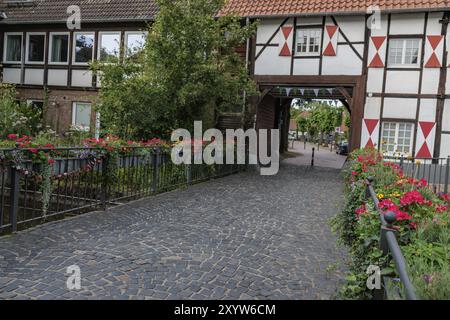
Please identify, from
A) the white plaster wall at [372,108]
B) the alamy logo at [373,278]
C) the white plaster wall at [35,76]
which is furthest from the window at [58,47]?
the alamy logo at [373,278]

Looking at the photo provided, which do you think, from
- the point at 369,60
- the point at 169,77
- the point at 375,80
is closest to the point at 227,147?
the point at 169,77

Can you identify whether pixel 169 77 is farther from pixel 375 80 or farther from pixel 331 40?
pixel 375 80

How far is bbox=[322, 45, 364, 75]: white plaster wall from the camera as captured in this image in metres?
14.8

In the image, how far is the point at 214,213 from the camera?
7664 mm

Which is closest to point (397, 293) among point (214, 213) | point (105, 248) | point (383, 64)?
point (105, 248)

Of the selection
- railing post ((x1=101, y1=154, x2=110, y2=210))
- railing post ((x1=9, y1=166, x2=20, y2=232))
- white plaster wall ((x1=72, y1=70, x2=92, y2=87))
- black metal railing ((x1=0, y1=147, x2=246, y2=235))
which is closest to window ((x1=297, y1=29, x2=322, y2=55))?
black metal railing ((x1=0, y1=147, x2=246, y2=235))

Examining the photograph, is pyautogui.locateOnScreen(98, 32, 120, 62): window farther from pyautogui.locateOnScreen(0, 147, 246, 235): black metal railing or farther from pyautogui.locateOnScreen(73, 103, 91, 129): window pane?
pyautogui.locateOnScreen(0, 147, 246, 235): black metal railing

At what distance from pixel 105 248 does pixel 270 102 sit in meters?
14.5

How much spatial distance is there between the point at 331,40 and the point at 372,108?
284cm

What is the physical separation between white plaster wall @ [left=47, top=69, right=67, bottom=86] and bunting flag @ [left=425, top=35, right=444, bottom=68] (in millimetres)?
14795

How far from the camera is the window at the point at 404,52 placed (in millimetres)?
14164

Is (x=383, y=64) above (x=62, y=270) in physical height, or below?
above

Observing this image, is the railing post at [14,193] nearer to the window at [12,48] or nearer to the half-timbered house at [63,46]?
the half-timbered house at [63,46]
